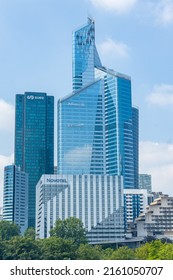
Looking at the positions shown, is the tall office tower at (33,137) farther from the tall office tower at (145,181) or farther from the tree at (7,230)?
the tree at (7,230)

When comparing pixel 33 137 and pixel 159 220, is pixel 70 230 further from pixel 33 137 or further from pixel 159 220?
pixel 33 137

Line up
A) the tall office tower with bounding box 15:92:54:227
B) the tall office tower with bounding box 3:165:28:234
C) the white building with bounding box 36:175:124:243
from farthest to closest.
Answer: the tall office tower with bounding box 15:92:54:227, the tall office tower with bounding box 3:165:28:234, the white building with bounding box 36:175:124:243

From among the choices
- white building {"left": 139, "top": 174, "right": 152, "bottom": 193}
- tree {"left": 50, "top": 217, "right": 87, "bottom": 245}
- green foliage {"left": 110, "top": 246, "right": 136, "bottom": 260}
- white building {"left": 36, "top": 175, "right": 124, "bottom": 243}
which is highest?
white building {"left": 139, "top": 174, "right": 152, "bottom": 193}

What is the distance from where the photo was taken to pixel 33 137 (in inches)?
6373

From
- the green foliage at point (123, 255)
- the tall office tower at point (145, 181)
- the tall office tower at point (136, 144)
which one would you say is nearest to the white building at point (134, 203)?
the tall office tower at point (136, 144)

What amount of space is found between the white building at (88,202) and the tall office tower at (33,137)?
133 feet

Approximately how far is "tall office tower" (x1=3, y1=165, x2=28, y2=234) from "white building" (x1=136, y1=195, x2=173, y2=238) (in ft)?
174

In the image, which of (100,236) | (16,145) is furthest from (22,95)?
(100,236)

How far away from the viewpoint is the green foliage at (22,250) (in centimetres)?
4669

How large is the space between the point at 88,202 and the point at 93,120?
31907mm

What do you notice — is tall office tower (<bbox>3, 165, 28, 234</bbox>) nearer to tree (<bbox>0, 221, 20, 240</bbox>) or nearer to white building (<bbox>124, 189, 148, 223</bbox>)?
white building (<bbox>124, 189, 148, 223</bbox>)

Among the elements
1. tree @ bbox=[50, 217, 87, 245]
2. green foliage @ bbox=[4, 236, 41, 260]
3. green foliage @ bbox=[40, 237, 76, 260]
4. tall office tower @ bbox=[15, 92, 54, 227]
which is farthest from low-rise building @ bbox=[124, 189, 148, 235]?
green foliage @ bbox=[4, 236, 41, 260]

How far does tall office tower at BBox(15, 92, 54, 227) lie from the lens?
158250mm
